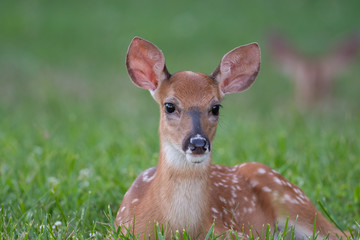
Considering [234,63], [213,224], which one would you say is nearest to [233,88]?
[234,63]

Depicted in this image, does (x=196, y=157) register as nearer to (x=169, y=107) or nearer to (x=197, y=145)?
(x=197, y=145)

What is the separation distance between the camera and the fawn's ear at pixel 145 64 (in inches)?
127

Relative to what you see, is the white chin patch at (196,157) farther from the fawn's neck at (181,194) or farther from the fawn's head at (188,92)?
the fawn's neck at (181,194)

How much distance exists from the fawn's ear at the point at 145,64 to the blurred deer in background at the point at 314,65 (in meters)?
5.95

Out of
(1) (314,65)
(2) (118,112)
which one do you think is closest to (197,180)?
(2) (118,112)

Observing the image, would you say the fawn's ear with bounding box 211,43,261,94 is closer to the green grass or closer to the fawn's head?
the fawn's head

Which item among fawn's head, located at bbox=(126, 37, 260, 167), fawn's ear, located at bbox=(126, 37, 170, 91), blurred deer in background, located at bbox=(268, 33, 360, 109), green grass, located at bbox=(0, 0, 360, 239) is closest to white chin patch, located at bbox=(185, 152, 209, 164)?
fawn's head, located at bbox=(126, 37, 260, 167)

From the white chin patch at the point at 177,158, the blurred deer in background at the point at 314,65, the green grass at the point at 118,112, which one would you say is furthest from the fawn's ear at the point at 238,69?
the blurred deer in background at the point at 314,65

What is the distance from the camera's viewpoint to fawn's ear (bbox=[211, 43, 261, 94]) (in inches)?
132

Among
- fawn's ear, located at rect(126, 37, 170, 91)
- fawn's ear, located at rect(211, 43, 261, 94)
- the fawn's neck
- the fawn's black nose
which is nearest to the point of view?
the fawn's black nose

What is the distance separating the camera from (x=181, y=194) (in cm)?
303

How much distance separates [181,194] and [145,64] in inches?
29.6

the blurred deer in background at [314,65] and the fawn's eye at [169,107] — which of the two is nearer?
the fawn's eye at [169,107]

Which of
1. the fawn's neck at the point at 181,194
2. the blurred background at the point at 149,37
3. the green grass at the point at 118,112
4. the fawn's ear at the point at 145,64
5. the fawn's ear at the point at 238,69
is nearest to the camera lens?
the fawn's neck at the point at 181,194
